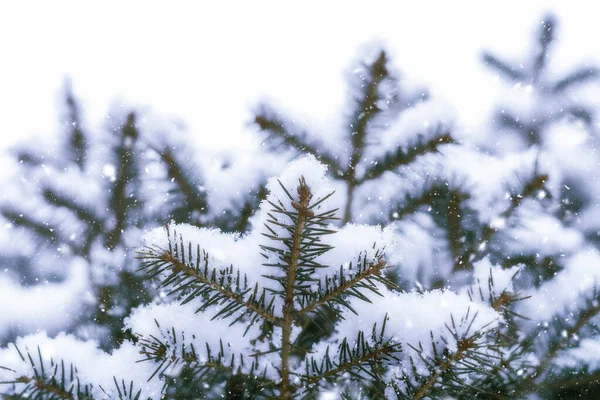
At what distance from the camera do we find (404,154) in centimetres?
130

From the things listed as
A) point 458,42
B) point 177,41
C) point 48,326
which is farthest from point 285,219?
point 177,41

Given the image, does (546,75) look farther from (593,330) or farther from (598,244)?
(593,330)

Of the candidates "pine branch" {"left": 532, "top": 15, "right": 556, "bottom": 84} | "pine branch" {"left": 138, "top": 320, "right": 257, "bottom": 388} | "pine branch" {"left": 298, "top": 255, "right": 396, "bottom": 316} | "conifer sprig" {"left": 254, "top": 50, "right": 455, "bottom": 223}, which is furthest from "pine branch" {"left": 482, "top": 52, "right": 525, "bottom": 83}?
"pine branch" {"left": 138, "top": 320, "right": 257, "bottom": 388}

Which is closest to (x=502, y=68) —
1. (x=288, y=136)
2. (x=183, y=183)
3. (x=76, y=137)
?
(x=288, y=136)

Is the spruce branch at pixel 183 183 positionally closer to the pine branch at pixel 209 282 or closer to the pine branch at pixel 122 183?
the pine branch at pixel 122 183

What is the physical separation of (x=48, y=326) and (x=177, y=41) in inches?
54.8

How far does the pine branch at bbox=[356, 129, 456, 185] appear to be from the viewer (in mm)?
1255

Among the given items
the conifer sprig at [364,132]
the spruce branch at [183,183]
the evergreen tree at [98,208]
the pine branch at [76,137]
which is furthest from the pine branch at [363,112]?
the pine branch at [76,137]

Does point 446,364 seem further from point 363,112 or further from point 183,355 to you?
point 363,112

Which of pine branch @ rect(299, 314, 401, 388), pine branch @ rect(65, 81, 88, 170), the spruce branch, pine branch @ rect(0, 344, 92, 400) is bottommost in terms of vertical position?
pine branch @ rect(299, 314, 401, 388)

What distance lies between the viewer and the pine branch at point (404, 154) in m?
1.26

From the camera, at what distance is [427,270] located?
54.3 inches

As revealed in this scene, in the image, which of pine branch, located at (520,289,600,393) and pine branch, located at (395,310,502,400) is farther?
pine branch, located at (520,289,600,393)

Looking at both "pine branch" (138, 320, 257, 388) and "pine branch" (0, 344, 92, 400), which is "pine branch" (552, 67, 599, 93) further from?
"pine branch" (0, 344, 92, 400)
